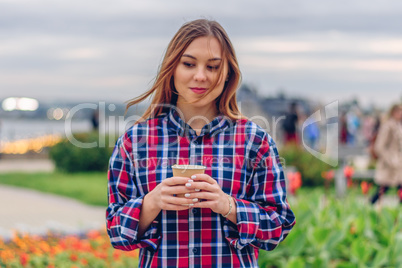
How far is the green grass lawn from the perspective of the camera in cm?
992

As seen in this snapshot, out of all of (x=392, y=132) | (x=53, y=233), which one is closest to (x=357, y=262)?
(x=53, y=233)

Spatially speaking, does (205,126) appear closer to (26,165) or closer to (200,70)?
(200,70)

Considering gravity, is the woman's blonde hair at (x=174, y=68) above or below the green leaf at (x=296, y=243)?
above

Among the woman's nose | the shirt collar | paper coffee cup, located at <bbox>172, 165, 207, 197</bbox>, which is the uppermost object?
the woman's nose

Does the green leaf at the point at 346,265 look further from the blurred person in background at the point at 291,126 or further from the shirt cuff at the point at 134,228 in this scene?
the blurred person in background at the point at 291,126

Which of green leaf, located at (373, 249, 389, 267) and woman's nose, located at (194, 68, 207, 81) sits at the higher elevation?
woman's nose, located at (194, 68, 207, 81)

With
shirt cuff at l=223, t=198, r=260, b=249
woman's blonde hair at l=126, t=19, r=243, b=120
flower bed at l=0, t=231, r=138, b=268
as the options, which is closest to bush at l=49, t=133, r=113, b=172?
flower bed at l=0, t=231, r=138, b=268

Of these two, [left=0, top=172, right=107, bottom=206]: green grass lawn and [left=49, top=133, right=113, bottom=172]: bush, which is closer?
[left=0, top=172, right=107, bottom=206]: green grass lawn

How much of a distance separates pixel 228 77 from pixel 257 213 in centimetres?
53

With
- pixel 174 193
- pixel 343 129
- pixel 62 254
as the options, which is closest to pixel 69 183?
pixel 62 254

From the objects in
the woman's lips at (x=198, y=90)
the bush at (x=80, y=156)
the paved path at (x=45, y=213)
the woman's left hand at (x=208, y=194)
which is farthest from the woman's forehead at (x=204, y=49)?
the bush at (x=80, y=156)

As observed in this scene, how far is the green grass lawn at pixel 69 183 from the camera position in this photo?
32.5 ft

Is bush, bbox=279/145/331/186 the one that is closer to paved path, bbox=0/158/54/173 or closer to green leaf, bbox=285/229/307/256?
paved path, bbox=0/158/54/173

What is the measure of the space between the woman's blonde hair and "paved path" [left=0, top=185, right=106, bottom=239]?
15.3 ft
